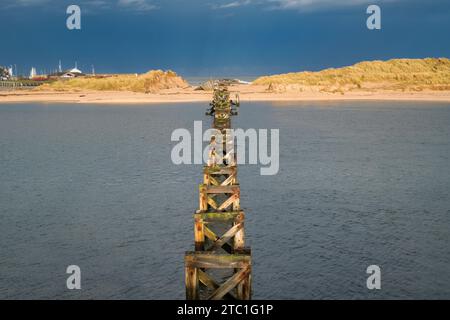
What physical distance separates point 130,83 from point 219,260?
466ft

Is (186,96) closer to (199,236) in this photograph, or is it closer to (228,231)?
(199,236)

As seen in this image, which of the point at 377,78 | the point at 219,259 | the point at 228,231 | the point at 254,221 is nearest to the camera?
the point at 219,259

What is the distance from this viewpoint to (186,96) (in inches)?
5157

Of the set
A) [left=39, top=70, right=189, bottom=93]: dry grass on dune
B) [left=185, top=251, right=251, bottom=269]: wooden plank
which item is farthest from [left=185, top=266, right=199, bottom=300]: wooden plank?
[left=39, top=70, right=189, bottom=93]: dry grass on dune

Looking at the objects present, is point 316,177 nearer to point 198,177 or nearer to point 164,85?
point 198,177

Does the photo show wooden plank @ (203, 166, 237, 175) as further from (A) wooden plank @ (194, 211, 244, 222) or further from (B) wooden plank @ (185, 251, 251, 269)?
(B) wooden plank @ (185, 251, 251, 269)

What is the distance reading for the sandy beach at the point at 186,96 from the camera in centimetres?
12244

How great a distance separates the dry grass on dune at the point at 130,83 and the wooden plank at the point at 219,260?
5211 inches

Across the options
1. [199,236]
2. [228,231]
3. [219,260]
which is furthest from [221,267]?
[199,236]

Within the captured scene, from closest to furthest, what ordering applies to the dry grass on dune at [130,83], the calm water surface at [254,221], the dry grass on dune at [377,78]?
1. the calm water surface at [254,221]
2. the dry grass on dune at [377,78]
3. the dry grass on dune at [130,83]

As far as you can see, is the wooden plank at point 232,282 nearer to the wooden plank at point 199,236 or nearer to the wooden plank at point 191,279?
the wooden plank at point 191,279

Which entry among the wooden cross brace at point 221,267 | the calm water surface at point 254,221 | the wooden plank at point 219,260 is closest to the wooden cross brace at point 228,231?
the calm water surface at point 254,221
